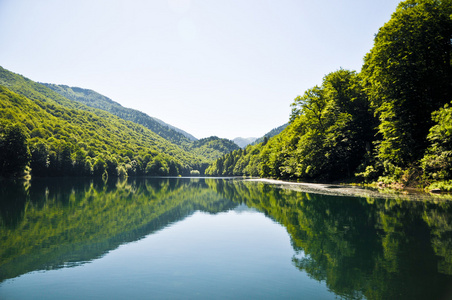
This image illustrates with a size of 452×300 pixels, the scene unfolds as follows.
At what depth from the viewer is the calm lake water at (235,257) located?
7.34 meters

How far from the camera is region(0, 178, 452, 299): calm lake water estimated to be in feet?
24.1

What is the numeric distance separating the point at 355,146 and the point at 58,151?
122348 mm

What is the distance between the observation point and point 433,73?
3086 cm

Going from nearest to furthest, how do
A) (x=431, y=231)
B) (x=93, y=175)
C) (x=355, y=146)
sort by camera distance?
(x=431, y=231)
(x=355, y=146)
(x=93, y=175)

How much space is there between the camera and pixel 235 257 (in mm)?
10742

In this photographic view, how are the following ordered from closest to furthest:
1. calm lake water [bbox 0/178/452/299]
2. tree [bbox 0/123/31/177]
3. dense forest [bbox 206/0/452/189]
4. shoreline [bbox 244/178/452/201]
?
calm lake water [bbox 0/178/452/299]
shoreline [bbox 244/178/452/201]
dense forest [bbox 206/0/452/189]
tree [bbox 0/123/31/177]

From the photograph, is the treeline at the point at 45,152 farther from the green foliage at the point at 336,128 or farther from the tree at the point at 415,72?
the tree at the point at 415,72

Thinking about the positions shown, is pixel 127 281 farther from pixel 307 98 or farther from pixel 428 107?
pixel 307 98

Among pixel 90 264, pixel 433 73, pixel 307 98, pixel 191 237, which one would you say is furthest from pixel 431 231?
pixel 307 98

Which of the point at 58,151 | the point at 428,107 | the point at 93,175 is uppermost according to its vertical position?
the point at 428,107

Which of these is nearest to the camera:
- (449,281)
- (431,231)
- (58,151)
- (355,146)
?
(449,281)

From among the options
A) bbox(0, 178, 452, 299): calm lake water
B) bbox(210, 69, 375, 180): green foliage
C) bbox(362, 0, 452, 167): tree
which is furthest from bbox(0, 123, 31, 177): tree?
bbox(362, 0, 452, 167): tree

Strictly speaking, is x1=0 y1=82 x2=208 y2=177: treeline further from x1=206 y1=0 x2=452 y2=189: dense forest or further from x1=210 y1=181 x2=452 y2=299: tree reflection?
x1=206 y1=0 x2=452 y2=189: dense forest

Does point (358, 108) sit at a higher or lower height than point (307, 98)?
lower
